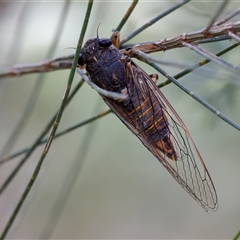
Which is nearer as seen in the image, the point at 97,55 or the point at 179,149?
the point at 97,55

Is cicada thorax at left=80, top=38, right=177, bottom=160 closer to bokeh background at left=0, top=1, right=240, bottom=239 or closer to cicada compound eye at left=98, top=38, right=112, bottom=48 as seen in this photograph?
cicada compound eye at left=98, top=38, right=112, bottom=48

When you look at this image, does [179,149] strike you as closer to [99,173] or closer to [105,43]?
[105,43]

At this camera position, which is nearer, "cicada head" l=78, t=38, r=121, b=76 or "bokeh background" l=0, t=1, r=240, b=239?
"cicada head" l=78, t=38, r=121, b=76

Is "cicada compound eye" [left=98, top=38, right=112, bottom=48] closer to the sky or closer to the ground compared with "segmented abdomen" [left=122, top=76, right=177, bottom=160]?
closer to the sky

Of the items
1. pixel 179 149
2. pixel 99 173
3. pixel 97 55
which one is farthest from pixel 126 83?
pixel 99 173

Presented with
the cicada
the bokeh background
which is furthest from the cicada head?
the bokeh background

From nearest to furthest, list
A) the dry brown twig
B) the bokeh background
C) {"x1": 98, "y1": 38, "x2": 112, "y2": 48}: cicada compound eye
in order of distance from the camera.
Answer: the dry brown twig < {"x1": 98, "y1": 38, "x2": 112, "y2": 48}: cicada compound eye < the bokeh background

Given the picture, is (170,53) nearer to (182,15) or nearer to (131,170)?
(182,15)

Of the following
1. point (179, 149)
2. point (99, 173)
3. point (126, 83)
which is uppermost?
point (99, 173)
